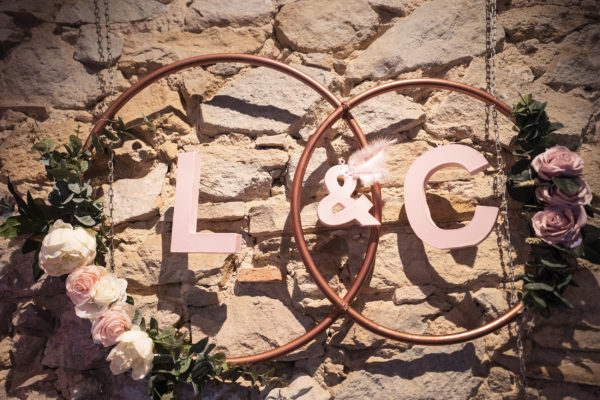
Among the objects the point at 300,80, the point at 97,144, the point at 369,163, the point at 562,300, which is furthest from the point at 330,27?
the point at 562,300

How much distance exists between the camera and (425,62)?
1.47 meters


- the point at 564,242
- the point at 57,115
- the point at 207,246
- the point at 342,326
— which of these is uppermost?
the point at 57,115

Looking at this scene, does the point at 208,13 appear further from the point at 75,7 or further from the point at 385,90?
the point at 385,90

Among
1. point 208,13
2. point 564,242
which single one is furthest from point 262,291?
point 208,13

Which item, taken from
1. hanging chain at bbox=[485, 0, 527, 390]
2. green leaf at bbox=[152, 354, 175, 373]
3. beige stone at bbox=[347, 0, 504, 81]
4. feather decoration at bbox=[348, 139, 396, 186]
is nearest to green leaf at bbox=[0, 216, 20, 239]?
green leaf at bbox=[152, 354, 175, 373]

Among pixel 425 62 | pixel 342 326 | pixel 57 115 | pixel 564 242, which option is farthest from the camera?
pixel 57 115

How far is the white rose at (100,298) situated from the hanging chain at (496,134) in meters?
1.25

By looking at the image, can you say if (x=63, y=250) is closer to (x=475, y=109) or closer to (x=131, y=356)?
(x=131, y=356)

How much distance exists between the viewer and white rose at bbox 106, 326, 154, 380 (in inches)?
47.5

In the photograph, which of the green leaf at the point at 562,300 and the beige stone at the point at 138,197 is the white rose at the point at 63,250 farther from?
the green leaf at the point at 562,300

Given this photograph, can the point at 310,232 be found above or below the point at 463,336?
above

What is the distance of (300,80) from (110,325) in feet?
3.27

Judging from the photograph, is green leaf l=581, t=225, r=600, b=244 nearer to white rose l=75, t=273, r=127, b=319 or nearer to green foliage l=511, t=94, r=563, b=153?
green foliage l=511, t=94, r=563, b=153

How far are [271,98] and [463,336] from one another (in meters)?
1.02
